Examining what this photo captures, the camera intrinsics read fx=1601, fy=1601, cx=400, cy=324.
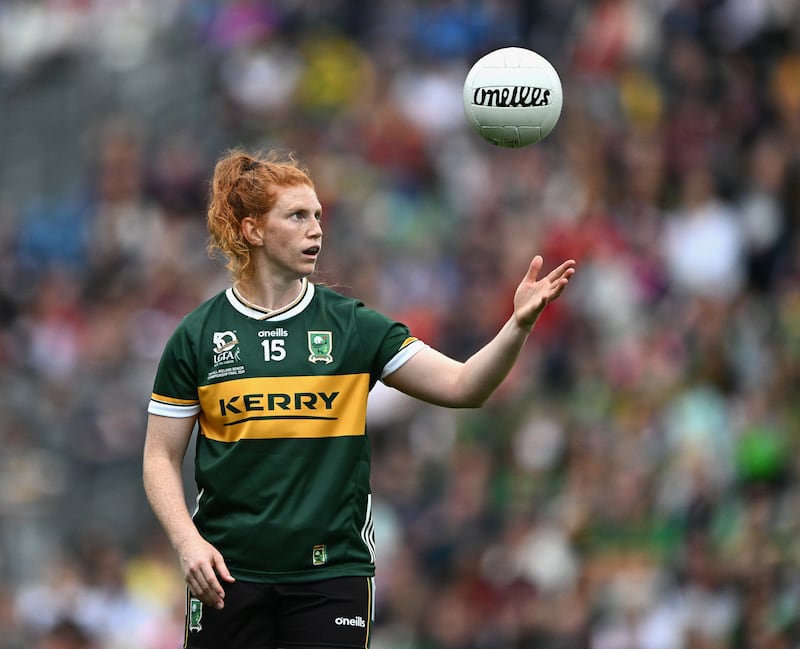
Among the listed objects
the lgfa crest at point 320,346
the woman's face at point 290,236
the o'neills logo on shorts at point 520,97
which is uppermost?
the o'neills logo on shorts at point 520,97

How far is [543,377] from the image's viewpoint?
38.8 feet

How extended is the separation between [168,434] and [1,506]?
8028 mm

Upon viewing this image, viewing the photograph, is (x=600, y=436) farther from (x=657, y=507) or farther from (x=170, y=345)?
(x=170, y=345)

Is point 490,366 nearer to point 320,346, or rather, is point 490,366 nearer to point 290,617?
point 320,346

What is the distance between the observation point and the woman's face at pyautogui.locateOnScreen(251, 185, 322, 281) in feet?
19.4

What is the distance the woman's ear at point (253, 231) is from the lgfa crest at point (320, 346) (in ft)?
1.33

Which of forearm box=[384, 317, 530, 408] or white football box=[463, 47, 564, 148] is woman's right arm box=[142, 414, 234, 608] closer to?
forearm box=[384, 317, 530, 408]

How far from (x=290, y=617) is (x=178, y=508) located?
0.56 m

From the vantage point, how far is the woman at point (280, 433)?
572 cm

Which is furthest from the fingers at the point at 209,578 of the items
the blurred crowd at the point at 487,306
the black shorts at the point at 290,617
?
the blurred crowd at the point at 487,306

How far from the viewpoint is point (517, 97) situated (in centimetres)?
643

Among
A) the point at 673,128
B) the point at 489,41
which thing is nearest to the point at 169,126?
the point at 489,41

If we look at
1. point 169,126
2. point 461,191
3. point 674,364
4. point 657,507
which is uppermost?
point 169,126

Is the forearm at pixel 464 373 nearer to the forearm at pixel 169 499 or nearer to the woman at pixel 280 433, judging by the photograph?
the woman at pixel 280 433
